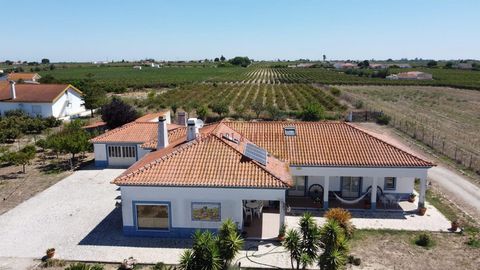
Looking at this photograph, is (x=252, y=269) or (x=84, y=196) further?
(x=84, y=196)

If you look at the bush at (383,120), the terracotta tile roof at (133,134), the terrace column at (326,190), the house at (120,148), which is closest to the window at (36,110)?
the terracotta tile roof at (133,134)

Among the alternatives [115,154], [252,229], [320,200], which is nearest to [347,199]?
[320,200]

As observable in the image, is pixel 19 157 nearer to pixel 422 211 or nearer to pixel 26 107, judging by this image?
pixel 422 211

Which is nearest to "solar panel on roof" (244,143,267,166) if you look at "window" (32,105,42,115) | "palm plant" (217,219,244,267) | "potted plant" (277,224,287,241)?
"potted plant" (277,224,287,241)

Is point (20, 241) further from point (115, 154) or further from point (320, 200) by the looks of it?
point (320, 200)

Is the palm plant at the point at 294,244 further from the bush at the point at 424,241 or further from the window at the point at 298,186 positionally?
the window at the point at 298,186

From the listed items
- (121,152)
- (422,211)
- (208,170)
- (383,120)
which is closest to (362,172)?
(422,211)
